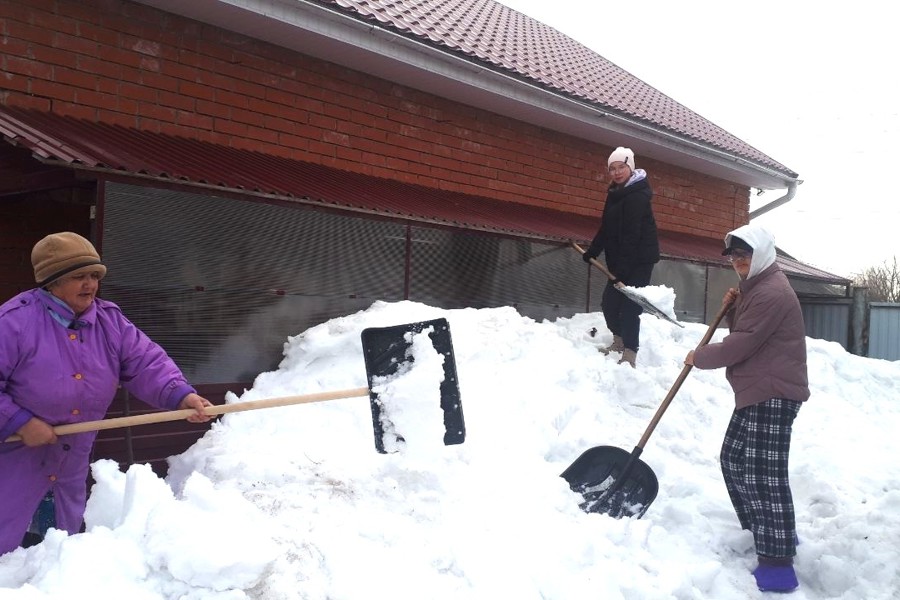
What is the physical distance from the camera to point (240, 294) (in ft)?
16.8

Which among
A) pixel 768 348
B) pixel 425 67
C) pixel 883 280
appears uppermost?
pixel 425 67

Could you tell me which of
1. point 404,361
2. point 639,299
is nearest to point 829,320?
point 639,299

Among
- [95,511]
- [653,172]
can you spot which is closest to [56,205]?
[95,511]

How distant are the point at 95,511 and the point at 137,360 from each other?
0.62 meters

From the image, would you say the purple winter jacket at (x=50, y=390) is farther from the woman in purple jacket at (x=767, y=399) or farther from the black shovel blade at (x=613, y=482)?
the woman in purple jacket at (x=767, y=399)

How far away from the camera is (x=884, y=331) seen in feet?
46.1

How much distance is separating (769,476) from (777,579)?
1.62 feet

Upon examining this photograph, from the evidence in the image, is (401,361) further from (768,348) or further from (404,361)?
(768,348)

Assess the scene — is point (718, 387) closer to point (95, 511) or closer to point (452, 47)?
point (452, 47)

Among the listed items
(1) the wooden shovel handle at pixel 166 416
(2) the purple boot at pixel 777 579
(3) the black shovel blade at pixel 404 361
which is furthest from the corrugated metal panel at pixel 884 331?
(1) the wooden shovel handle at pixel 166 416

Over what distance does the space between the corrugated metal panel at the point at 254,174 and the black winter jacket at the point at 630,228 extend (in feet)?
2.67

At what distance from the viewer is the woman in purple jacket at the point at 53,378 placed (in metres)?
2.75

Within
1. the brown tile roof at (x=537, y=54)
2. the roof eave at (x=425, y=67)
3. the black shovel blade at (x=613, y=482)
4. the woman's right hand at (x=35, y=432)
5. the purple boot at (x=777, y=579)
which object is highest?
the brown tile roof at (x=537, y=54)

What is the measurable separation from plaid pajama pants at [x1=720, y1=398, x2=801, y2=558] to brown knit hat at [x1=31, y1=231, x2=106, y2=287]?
10.6 ft
